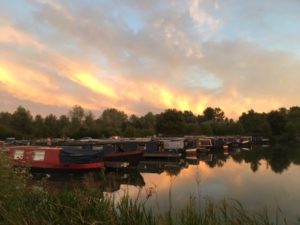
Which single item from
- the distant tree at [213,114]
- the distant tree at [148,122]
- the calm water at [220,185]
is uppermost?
the distant tree at [213,114]

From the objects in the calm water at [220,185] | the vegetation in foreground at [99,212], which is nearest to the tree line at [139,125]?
the calm water at [220,185]

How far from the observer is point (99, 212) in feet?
24.6

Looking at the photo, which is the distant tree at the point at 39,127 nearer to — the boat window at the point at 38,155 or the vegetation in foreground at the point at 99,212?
the boat window at the point at 38,155

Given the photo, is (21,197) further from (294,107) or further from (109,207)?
(294,107)

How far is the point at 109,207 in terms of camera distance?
727 centimetres

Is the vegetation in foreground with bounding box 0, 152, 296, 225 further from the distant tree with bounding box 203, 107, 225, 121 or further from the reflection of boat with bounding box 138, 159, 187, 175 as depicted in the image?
the distant tree with bounding box 203, 107, 225, 121

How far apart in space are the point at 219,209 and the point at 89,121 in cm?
9982

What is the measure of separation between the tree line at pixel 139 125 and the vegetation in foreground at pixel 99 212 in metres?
58.7

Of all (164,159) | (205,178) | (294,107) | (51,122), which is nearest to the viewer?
(205,178)

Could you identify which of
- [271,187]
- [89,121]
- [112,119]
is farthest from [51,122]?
[271,187]

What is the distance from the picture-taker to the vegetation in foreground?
6395 mm

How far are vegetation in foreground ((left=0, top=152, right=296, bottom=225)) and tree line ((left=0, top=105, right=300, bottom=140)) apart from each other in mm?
58702

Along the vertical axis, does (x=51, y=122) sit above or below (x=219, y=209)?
above

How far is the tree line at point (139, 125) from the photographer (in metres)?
79.7
